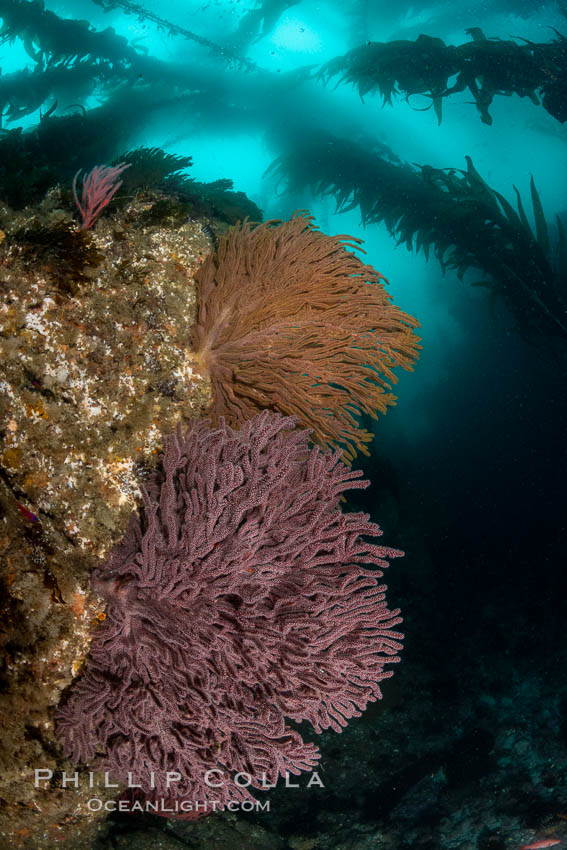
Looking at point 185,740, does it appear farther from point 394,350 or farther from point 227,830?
point 227,830

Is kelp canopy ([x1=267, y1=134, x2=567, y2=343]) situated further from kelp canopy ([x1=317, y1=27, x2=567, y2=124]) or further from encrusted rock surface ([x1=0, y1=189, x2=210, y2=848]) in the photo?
encrusted rock surface ([x1=0, y1=189, x2=210, y2=848])

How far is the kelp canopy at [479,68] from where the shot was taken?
11625 mm

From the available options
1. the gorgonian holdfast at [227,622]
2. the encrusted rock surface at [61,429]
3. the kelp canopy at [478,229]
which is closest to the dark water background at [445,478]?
the kelp canopy at [478,229]

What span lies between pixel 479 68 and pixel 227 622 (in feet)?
50.4

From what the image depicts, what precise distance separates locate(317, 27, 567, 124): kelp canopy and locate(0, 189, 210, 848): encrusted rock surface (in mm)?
12586

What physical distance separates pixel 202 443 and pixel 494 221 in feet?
36.6

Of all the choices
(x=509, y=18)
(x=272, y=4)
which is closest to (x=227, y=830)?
(x=272, y=4)

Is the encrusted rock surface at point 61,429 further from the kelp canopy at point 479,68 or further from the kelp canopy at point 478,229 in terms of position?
the kelp canopy at point 479,68

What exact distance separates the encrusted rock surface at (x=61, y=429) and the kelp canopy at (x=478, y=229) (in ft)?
31.0

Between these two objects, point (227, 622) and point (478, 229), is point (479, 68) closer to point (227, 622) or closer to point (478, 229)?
point (478, 229)

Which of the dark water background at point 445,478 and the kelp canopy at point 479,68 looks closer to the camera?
the dark water background at point 445,478

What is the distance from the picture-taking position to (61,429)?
92.2 inches

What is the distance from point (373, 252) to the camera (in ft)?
137

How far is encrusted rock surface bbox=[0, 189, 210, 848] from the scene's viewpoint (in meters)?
2.17
